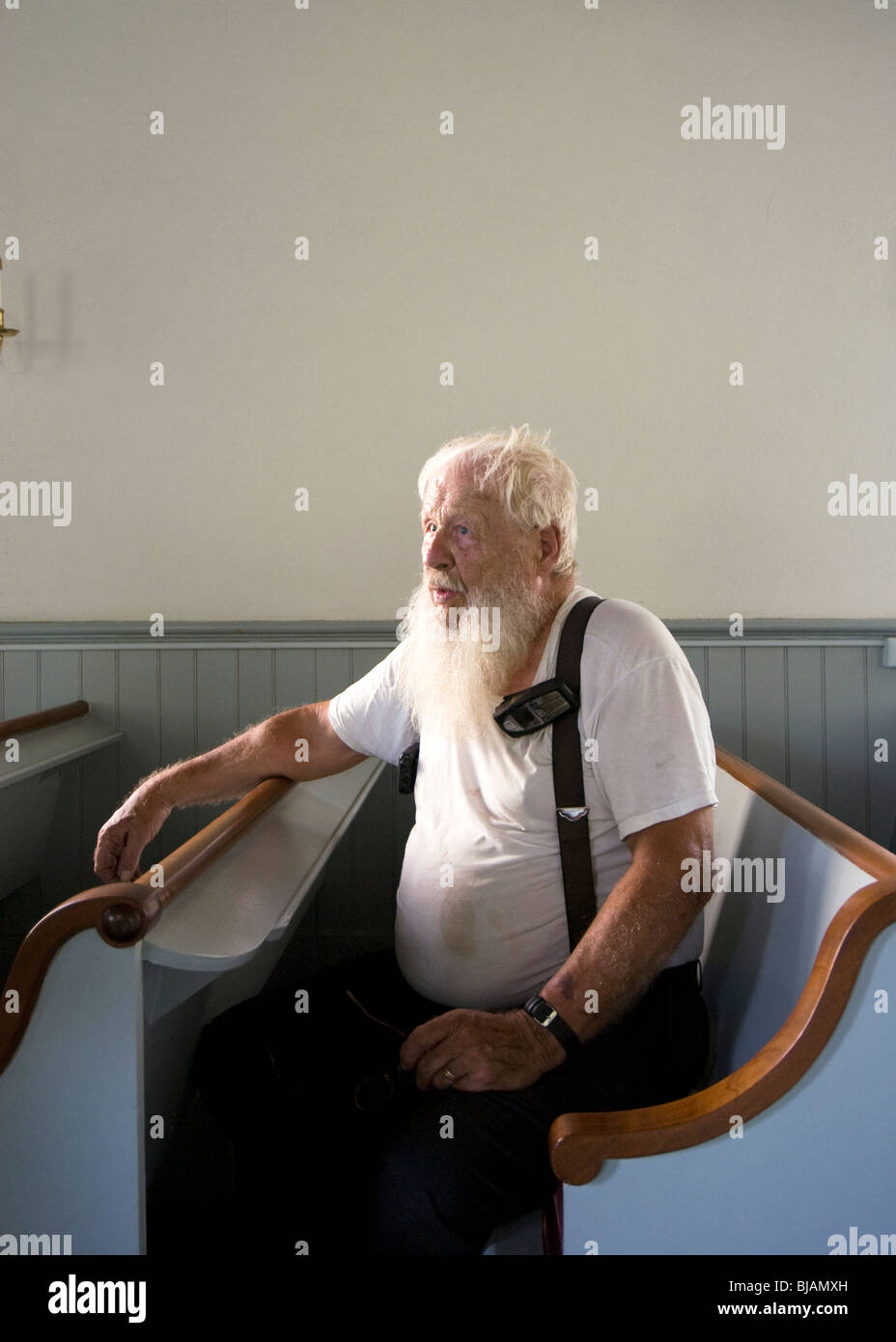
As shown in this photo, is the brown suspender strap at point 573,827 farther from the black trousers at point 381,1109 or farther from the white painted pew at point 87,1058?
the white painted pew at point 87,1058

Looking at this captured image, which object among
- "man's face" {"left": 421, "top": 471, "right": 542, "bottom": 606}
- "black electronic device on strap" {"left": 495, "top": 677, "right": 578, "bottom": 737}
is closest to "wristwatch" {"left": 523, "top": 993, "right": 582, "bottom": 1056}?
"black electronic device on strap" {"left": 495, "top": 677, "right": 578, "bottom": 737}

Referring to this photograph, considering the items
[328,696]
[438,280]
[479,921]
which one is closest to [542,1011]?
[479,921]

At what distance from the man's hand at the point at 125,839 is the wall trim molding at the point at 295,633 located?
44.0 inches

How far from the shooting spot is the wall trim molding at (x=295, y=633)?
273 centimetres

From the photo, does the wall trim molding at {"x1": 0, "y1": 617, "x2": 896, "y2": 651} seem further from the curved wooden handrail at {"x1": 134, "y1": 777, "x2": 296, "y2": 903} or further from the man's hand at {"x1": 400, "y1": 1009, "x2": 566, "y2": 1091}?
the man's hand at {"x1": 400, "y1": 1009, "x2": 566, "y2": 1091}

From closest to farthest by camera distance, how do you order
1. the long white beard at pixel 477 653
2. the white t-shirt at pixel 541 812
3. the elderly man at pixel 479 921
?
the elderly man at pixel 479 921
the white t-shirt at pixel 541 812
the long white beard at pixel 477 653

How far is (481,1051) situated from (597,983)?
0.59 ft

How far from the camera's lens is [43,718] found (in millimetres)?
2514

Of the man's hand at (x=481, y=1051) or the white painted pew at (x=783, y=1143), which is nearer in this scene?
the white painted pew at (x=783, y=1143)

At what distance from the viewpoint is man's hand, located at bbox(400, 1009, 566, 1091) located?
1.28 meters

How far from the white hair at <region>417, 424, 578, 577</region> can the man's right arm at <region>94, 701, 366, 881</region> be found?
1.84 ft

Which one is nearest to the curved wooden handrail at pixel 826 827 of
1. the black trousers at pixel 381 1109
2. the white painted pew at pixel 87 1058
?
the black trousers at pixel 381 1109
